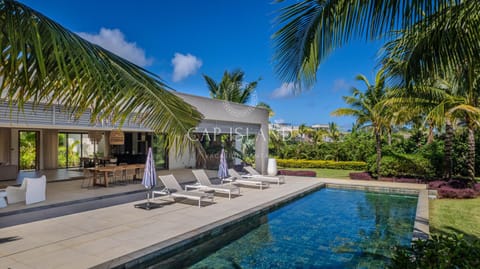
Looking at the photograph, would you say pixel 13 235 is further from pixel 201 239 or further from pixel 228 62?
pixel 228 62

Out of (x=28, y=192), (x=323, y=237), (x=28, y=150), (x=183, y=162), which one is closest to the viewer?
(x=323, y=237)

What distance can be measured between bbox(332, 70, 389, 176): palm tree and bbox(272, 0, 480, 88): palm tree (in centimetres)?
1487

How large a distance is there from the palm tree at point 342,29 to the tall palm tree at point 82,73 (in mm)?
1047

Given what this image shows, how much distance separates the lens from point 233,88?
25.5 m

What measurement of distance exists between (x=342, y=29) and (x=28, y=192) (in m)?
11.0

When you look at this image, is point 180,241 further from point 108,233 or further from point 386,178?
point 386,178

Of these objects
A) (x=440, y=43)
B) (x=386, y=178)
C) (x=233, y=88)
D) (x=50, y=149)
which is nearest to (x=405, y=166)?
(x=386, y=178)

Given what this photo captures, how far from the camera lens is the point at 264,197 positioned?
42.1ft

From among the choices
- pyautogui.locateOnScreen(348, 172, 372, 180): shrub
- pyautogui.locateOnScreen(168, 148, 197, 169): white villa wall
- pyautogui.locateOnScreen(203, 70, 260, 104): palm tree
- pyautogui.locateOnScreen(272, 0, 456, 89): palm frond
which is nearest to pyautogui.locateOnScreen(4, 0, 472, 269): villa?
pyautogui.locateOnScreen(272, 0, 456, 89): palm frond

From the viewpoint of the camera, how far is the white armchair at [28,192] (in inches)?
398

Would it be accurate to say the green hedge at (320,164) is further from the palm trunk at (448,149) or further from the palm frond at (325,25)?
the palm frond at (325,25)

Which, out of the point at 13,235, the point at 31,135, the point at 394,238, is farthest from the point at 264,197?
the point at 31,135

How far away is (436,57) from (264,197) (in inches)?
407

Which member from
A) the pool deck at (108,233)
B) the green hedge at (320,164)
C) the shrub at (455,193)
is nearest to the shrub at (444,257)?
the pool deck at (108,233)
